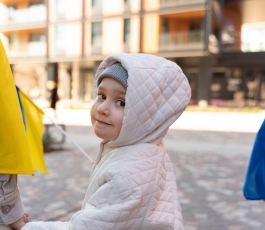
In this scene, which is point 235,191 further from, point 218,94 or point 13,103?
point 218,94

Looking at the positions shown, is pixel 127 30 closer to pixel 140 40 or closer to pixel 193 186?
pixel 140 40

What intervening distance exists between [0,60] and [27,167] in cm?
45

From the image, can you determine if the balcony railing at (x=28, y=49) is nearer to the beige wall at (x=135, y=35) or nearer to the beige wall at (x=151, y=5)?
the beige wall at (x=135, y=35)

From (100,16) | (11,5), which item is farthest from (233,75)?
(11,5)

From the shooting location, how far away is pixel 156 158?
1517 mm

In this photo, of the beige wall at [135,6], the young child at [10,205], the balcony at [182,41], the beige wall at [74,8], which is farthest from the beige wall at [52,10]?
the young child at [10,205]

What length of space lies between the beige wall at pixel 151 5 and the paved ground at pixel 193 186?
1796 cm

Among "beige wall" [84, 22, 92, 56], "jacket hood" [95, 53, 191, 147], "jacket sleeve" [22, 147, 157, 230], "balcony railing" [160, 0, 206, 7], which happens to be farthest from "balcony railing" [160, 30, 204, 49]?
"jacket sleeve" [22, 147, 157, 230]

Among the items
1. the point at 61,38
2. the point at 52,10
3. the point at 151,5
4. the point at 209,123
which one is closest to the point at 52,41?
the point at 61,38

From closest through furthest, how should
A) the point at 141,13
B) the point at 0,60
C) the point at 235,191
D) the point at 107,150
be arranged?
the point at 0,60 → the point at 107,150 → the point at 235,191 → the point at 141,13

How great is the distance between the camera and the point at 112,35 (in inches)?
1071

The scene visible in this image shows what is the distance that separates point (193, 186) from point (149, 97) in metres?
4.21

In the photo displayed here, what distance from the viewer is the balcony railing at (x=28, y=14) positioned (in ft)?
94.7

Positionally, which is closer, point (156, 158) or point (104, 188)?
point (104, 188)
